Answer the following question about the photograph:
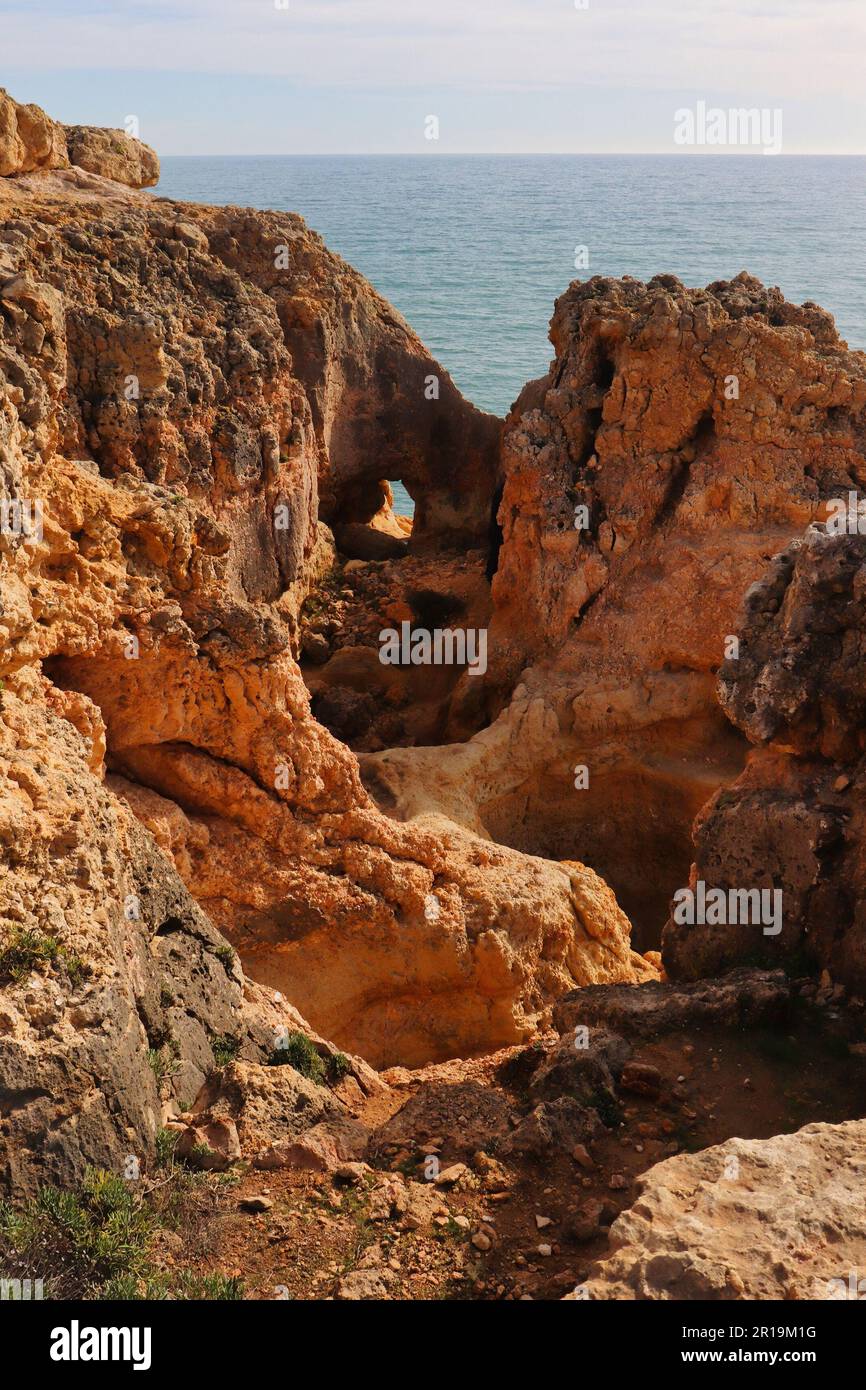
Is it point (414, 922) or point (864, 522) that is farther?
point (414, 922)

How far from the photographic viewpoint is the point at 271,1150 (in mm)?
7195

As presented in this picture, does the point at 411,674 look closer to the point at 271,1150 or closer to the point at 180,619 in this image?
the point at 180,619

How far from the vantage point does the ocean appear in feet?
182

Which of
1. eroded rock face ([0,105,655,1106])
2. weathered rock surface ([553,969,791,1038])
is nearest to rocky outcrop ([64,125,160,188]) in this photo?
eroded rock face ([0,105,655,1106])

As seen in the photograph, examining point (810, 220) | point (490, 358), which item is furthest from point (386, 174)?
point (490, 358)

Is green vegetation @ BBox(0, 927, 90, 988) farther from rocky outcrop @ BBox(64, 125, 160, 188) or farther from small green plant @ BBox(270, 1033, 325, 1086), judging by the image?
rocky outcrop @ BBox(64, 125, 160, 188)

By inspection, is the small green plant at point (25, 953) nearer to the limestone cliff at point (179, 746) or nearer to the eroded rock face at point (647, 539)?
the limestone cliff at point (179, 746)

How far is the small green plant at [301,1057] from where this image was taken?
8445 mm

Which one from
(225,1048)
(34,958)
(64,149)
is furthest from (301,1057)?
(64,149)

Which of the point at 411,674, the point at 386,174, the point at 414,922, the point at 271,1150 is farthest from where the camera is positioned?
the point at 386,174

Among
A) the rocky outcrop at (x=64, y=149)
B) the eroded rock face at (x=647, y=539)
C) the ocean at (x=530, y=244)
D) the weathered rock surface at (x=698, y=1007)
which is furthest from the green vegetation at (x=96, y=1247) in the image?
the ocean at (x=530, y=244)

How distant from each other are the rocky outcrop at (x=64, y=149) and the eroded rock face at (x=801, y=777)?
9780 millimetres

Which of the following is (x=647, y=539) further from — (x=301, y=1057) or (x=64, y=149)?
(x=301, y=1057)
